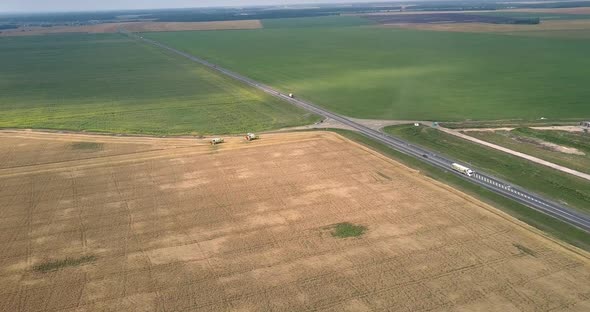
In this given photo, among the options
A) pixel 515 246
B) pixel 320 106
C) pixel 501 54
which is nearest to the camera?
pixel 515 246

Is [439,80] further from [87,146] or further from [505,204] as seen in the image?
[87,146]

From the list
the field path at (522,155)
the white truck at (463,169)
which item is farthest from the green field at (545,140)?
the white truck at (463,169)

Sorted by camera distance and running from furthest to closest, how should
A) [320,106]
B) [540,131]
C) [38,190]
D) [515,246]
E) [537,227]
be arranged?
[320,106]
[540,131]
[38,190]
[537,227]
[515,246]

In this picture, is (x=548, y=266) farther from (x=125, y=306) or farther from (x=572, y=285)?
(x=125, y=306)

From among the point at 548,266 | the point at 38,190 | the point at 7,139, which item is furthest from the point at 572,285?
the point at 7,139

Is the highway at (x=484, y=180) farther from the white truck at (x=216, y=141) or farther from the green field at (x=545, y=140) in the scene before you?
the white truck at (x=216, y=141)

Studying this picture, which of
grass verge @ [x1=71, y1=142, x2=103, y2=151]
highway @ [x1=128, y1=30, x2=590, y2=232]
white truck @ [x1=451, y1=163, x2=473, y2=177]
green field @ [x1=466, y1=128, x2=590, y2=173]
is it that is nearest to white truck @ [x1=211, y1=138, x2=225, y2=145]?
grass verge @ [x1=71, y1=142, x2=103, y2=151]

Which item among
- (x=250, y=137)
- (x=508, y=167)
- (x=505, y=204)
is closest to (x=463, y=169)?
(x=508, y=167)
